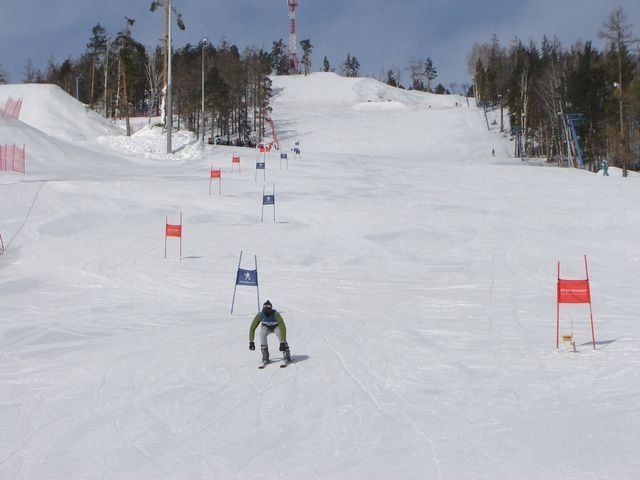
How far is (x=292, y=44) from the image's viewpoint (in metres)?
148

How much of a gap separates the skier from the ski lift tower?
449ft

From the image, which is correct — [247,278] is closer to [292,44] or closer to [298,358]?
[298,358]

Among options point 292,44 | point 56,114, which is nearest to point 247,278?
point 56,114

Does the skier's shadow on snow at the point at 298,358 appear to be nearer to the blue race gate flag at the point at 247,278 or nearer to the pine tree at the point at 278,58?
the blue race gate flag at the point at 247,278

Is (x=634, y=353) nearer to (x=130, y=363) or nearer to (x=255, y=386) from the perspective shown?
(x=255, y=386)

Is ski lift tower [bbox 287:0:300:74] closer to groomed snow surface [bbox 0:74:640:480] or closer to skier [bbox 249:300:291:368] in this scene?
groomed snow surface [bbox 0:74:640:480]

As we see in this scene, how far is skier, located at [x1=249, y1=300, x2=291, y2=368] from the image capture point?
1044 centimetres

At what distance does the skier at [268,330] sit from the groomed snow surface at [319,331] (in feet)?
1.00

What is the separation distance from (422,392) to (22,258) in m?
15.4

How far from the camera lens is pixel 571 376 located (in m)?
9.65

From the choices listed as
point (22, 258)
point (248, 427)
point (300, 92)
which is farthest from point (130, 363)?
point (300, 92)

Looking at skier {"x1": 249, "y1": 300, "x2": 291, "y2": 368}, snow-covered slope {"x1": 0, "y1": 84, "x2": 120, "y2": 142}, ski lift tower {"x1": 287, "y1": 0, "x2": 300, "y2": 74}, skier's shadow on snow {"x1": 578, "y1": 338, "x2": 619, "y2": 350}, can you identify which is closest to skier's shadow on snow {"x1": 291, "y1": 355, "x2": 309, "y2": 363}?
skier {"x1": 249, "y1": 300, "x2": 291, "y2": 368}

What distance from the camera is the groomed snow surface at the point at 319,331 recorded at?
7137 millimetres

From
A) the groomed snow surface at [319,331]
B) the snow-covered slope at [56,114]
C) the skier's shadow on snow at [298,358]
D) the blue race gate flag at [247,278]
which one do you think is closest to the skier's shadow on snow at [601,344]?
the groomed snow surface at [319,331]
